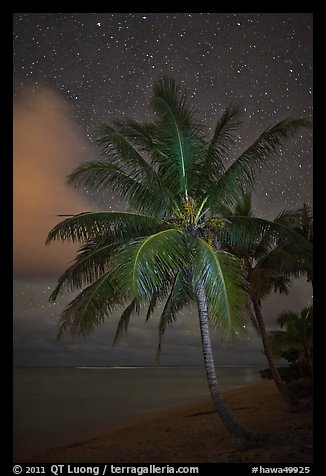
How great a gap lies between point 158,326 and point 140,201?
80.4 inches

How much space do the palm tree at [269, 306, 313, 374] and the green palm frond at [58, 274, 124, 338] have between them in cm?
251

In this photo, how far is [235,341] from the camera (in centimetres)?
471

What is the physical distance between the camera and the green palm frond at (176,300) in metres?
5.91

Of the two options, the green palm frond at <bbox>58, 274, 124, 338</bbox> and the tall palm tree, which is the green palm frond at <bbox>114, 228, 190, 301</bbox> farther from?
the tall palm tree

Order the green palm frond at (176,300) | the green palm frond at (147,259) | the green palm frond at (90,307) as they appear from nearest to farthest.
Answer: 1. the green palm frond at (147,259)
2. the green palm frond at (90,307)
3. the green palm frond at (176,300)

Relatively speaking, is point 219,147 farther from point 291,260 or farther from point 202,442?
point 202,442

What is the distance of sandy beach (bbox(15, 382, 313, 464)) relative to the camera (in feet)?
17.4

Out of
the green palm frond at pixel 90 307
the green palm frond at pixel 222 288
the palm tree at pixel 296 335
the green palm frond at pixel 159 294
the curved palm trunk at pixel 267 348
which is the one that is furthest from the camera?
the curved palm trunk at pixel 267 348

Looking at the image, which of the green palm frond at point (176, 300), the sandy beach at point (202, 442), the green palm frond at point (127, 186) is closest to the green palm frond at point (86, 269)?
the green palm frond at point (127, 186)

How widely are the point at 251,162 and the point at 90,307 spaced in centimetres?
252

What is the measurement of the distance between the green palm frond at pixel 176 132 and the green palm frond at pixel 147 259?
78 centimetres

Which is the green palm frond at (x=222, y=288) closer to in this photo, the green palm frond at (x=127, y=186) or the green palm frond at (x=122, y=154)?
the green palm frond at (x=127, y=186)
